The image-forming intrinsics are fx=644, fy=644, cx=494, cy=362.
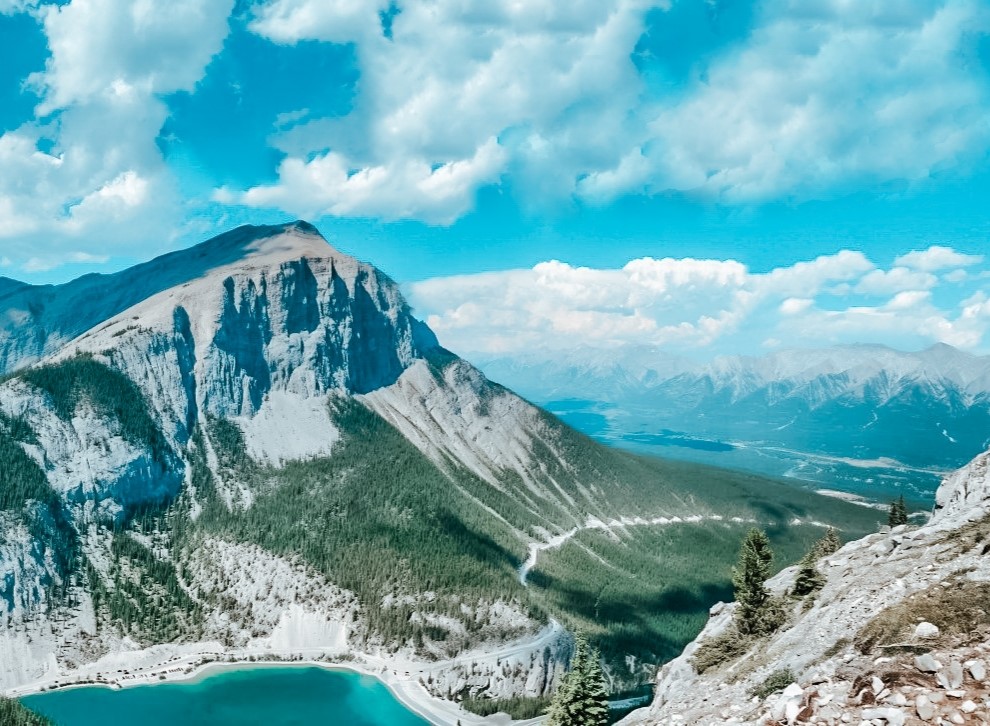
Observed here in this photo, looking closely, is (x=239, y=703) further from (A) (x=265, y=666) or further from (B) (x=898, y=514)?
(B) (x=898, y=514)

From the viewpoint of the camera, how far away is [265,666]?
14288 cm

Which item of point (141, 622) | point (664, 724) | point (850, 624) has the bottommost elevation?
point (141, 622)

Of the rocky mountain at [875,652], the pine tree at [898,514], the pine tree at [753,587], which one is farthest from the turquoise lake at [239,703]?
the rocky mountain at [875,652]

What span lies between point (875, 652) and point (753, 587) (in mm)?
25212

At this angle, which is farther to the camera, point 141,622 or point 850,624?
point 141,622

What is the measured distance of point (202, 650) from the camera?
146250 mm

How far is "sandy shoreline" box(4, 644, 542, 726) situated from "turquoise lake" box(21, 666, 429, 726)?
1.91m

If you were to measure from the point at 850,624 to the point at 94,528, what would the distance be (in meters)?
180

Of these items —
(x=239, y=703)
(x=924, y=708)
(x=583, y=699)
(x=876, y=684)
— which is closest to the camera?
(x=924, y=708)

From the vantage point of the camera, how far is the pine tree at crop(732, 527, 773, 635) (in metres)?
45.8

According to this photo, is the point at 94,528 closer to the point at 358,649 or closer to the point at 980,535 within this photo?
the point at 358,649

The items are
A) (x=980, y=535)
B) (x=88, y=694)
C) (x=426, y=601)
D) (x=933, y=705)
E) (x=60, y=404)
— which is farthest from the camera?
(x=60, y=404)

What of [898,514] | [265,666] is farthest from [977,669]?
[265,666]

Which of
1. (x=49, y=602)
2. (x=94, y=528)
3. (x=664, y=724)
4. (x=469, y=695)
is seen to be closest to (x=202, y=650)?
(x=49, y=602)
